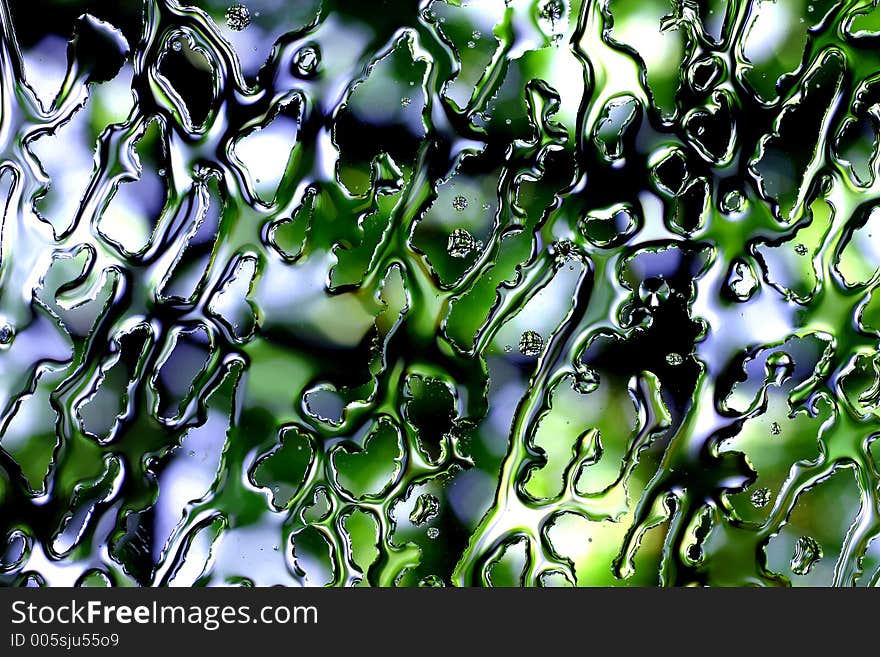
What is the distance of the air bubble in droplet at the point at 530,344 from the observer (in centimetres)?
67

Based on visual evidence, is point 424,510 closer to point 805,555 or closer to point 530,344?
point 530,344

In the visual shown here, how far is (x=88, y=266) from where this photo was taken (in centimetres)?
64

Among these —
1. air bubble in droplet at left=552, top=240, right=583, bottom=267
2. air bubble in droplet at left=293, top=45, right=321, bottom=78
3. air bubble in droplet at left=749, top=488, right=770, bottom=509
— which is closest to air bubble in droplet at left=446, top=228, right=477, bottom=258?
air bubble in droplet at left=552, top=240, right=583, bottom=267

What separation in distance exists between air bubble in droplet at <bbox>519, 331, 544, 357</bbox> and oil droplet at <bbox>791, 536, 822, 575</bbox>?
0.32m

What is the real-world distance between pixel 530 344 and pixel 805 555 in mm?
339

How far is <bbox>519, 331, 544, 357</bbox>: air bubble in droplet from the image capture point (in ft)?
2.20

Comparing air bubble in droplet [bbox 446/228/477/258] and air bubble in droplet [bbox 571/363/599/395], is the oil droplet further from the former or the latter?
air bubble in droplet [bbox 446/228/477/258]

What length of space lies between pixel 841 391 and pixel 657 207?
0.25m

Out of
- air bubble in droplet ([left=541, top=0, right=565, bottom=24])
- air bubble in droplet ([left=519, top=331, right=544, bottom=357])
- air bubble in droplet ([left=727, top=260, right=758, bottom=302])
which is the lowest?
air bubble in droplet ([left=519, top=331, right=544, bottom=357])

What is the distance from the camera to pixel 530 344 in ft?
2.20

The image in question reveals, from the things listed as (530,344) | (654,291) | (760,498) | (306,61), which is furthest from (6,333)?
(760,498)

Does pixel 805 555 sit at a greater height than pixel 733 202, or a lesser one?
lesser

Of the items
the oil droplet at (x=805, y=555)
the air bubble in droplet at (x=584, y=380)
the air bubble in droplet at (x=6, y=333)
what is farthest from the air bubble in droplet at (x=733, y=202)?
the air bubble in droplet at (x=6, y=333)

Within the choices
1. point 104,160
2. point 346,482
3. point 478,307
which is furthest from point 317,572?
point 104,160
